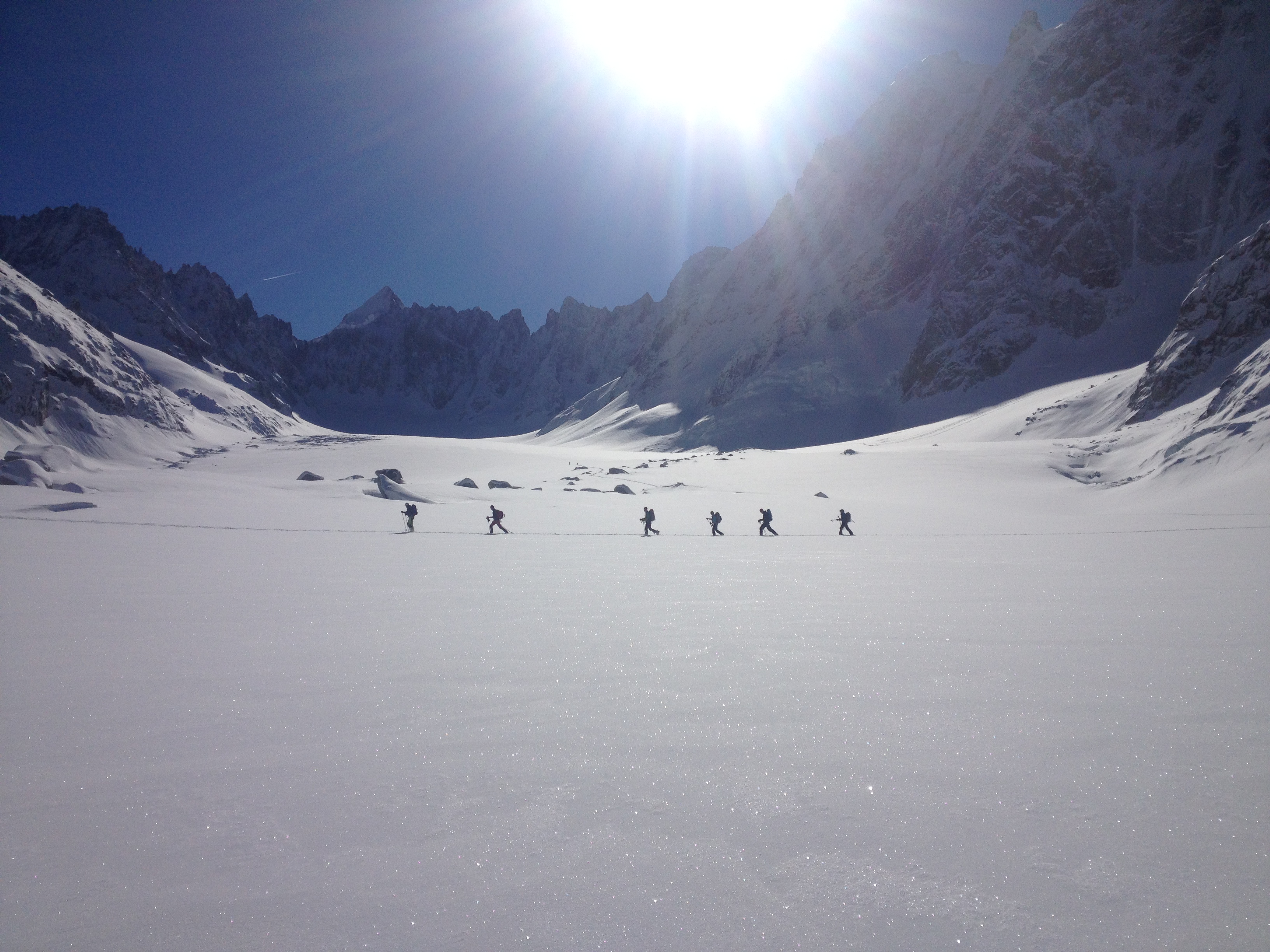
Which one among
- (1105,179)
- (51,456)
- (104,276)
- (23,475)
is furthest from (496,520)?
(104,276)

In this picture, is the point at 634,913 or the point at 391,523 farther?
the point at 391,523

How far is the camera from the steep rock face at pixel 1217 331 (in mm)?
45438

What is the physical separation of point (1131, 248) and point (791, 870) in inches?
5193

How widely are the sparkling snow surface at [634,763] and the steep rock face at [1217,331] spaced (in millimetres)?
51529

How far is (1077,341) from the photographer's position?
9531 centimetres

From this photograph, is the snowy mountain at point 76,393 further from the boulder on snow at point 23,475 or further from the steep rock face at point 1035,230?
the steep rock face at point 1035,230

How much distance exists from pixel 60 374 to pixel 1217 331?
108 m

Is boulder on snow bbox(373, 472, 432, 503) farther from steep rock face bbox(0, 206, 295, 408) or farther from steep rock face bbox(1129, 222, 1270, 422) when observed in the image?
steep rock face bbox(0, 206, 295, 408)

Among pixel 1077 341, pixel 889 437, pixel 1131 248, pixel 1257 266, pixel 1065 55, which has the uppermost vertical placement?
pixel 1065 55

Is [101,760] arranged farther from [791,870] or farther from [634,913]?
[791,870]

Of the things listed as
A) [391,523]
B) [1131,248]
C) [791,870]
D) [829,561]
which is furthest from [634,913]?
[1131,248]

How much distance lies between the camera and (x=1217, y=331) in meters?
47.4

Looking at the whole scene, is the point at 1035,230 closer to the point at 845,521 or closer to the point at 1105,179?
the point at 1105,179

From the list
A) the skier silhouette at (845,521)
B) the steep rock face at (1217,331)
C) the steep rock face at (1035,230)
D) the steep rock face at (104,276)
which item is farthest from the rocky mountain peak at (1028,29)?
the steep rock face at (104,276)
